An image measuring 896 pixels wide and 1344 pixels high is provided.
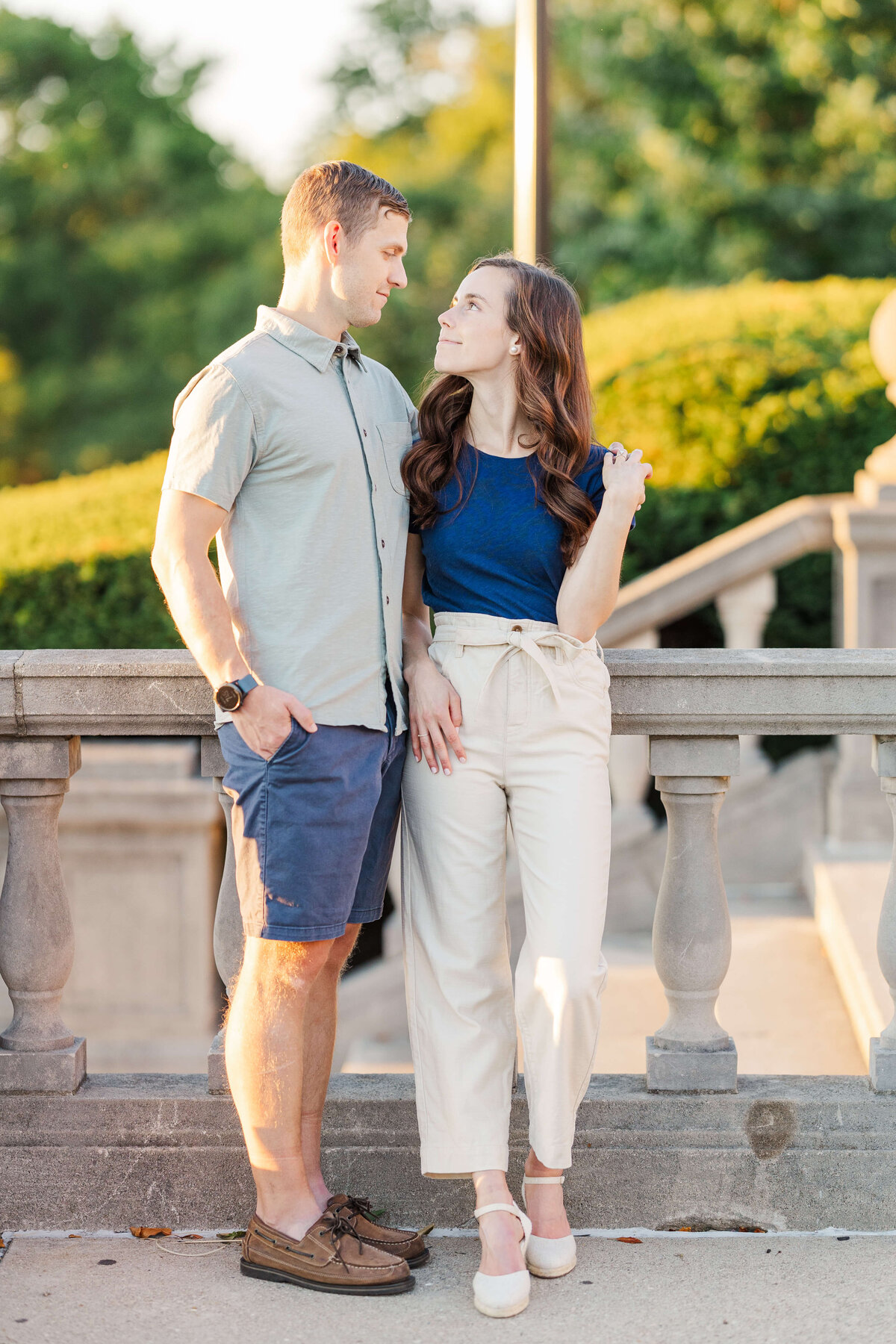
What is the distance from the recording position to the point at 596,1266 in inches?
107

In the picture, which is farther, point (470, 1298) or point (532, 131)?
point (532, 131)

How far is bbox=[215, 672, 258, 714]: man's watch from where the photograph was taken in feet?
7.91

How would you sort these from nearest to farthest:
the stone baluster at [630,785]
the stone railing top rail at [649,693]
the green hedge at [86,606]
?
the stone railing top rail at [649,693] → the stone baluster at [630,785] → the green hedge at [86,606]

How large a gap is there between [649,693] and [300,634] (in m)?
0.79

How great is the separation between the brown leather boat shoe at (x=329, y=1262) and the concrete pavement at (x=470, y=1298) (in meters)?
0.02

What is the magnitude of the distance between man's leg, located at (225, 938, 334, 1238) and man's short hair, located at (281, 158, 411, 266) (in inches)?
Result: 52.0

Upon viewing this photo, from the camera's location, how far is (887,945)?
9.60 feet

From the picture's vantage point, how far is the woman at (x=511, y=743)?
260 cm

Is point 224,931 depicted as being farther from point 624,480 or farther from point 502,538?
point 624,480

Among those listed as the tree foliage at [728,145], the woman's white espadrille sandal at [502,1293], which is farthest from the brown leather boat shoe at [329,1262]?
the tree foliage at [728,145]

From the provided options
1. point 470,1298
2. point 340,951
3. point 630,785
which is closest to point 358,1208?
point 470,1298

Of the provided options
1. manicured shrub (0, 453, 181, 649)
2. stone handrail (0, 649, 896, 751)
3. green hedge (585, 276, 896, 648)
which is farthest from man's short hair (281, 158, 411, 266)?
green hedge (585, 276, 896, 648)

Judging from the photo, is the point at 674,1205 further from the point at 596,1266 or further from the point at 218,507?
the point at 218,507

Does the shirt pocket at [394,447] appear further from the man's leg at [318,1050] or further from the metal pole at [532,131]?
the metal pole at [532,131]
